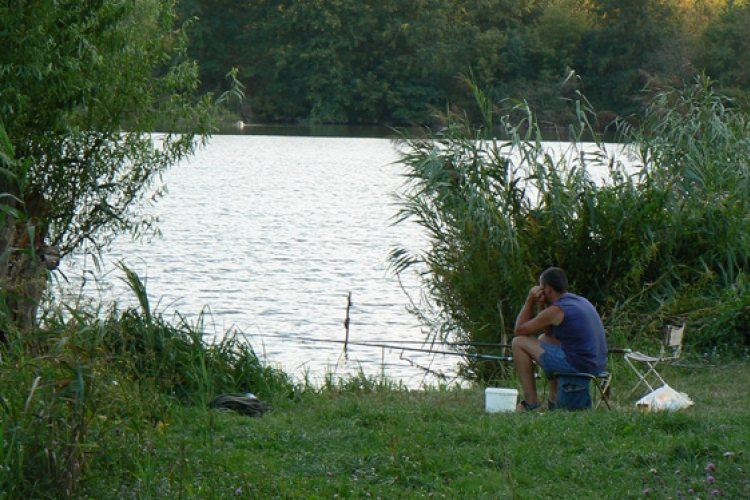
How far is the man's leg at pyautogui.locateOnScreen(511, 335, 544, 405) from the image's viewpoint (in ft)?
25.6

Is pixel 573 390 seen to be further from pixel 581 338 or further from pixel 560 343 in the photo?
pixel 560 343

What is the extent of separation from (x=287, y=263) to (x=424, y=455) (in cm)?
1608

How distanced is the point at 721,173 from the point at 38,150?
6834 mm

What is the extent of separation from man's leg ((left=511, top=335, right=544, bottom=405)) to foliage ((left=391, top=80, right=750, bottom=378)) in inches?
111

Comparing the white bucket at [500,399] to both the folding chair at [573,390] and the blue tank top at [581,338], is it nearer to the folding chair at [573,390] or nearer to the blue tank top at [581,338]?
the folding chair at [573,390]

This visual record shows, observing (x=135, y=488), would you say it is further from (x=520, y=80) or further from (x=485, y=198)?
(x=520, y=80)

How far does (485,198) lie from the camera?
1165 cm

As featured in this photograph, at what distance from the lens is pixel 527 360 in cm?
791

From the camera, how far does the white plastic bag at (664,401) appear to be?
7.44 m

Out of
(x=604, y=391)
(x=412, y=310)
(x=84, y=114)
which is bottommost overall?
(x=412, y=310)

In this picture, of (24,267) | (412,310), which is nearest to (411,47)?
(412,310)

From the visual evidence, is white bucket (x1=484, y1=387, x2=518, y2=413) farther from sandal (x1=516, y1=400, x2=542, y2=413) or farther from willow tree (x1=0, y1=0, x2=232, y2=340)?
willow tree (x1=0, y1=0, x2=232, y2=340)

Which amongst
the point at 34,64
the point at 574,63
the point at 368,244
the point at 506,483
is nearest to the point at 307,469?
the point at 506,483

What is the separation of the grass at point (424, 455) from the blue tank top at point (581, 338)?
0.57m
